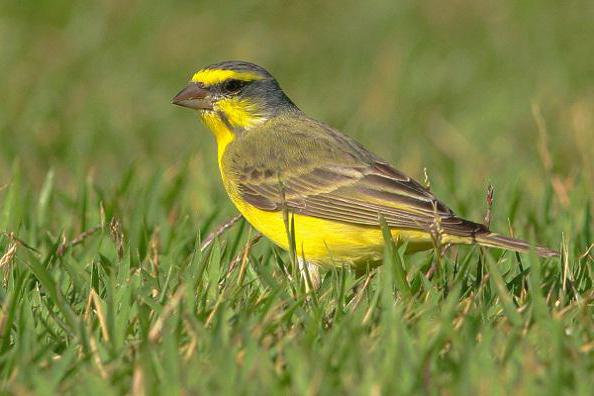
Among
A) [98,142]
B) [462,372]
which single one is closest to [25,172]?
[98,142]

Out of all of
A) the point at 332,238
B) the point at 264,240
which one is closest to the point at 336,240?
the point at 332,238

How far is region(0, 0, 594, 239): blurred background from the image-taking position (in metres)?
8.07

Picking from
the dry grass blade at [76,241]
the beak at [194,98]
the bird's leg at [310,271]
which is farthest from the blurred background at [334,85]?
the bird's leg at [310,271]

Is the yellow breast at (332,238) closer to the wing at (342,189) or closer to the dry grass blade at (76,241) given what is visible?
the wing at (342,189)

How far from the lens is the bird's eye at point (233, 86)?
650 centimetres

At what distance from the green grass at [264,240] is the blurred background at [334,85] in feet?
0.10

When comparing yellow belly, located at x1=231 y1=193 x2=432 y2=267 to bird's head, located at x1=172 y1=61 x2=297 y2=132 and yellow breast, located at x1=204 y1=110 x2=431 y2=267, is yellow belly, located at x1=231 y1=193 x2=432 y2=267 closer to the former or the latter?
yellow breast, located at x1=204 y1=110 x2=431 y2=267

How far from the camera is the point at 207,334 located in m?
4.07

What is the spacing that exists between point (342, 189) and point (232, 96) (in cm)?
99

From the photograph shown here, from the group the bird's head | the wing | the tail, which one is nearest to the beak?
the bird's head

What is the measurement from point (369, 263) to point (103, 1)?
7.58 m

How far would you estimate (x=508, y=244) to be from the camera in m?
5.17

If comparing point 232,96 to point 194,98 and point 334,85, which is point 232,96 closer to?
point 194,98

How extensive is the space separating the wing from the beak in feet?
1.42
